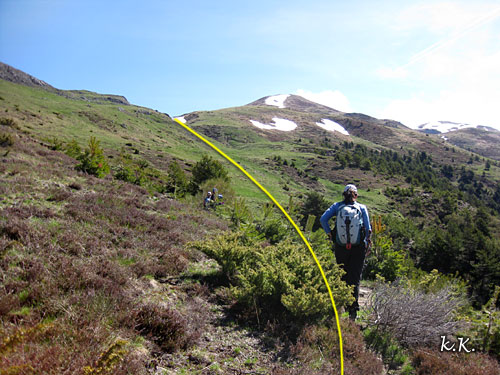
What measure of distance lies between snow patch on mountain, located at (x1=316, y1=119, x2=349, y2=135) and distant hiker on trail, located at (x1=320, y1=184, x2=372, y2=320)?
161 m

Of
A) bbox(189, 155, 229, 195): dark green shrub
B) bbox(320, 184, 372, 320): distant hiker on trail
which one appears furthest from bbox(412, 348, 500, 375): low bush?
bbox(189, 155, 229, 195): dark green shrub

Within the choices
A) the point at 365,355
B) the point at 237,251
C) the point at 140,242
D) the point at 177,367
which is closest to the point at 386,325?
the point at 365,355

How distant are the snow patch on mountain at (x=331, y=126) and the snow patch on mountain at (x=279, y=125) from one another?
17322 millimetres

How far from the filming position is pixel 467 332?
520cm

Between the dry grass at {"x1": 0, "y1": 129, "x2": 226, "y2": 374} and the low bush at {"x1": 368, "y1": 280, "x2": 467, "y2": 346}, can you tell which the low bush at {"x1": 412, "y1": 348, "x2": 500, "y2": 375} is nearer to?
the low bush at {"x1": 368, "y1": 280, "x2": 467, "y2": 346}

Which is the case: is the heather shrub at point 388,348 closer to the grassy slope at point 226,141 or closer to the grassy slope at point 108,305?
the grassy slope at point 108,305

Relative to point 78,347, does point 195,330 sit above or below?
below

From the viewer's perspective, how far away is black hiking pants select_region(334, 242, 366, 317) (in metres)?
5.24

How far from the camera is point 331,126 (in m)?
168

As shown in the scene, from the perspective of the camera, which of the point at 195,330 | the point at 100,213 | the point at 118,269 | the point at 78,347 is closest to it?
the point at 78,347

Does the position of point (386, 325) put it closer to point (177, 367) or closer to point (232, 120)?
point (177, 367)

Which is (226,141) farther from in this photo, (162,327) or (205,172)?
(162,327)

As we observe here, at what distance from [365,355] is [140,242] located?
4966 millimetres

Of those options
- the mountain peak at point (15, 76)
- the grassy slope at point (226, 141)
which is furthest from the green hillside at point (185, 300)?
the mountain peak at point (15, 76)
